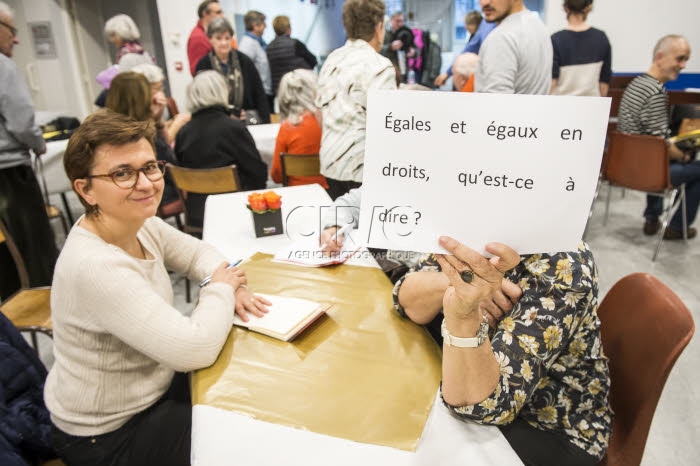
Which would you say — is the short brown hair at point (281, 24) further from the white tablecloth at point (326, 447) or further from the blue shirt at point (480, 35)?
the white tablecloth at point (326, 447)

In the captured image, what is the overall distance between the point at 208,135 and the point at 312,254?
1545mm

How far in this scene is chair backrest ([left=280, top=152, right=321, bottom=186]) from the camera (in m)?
2.77

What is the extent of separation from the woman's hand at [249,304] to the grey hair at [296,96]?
1998 mm

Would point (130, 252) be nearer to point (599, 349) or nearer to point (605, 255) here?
point (599, 349)

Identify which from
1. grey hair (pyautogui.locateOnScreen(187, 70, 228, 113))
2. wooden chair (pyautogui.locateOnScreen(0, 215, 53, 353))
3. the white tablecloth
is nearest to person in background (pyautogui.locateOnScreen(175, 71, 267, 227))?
grey hair (pyautogui.locateOnScreen(187, 70, 228, 113))

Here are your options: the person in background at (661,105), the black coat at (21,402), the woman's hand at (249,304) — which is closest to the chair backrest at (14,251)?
the black coat at (21,402)

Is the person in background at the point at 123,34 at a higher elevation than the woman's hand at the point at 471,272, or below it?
higher

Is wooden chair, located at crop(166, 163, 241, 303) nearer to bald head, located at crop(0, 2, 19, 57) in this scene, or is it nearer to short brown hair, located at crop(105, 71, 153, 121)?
short brown hair, located at crop(105, 71, 153, 121)

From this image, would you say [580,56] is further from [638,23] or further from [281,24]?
[281,24]

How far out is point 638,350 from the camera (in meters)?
1.14

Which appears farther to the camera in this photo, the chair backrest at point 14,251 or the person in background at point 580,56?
the person in background at point 580,56

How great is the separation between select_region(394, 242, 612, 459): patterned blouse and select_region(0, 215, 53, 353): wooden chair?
5.58 feet

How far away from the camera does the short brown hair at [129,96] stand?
9.02 feet

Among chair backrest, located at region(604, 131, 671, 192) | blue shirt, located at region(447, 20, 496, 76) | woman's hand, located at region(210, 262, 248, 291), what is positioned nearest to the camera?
woman's hand, located at region(210, 262, 248, 291)
